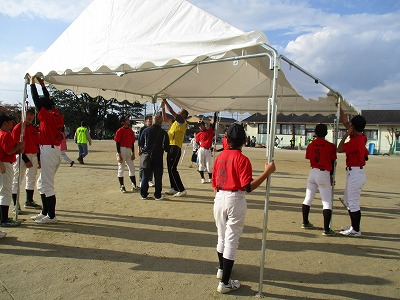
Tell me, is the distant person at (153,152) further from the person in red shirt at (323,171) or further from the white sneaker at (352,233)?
the white sneaker at (352,233)

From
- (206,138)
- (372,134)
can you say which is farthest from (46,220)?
(372,134)

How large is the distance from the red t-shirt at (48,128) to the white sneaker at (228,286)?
3.69 meters

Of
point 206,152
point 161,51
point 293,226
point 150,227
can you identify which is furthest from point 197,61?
point 206,152

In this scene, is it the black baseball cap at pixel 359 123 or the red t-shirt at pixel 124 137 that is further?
the red t-shirt at pixel 124 137

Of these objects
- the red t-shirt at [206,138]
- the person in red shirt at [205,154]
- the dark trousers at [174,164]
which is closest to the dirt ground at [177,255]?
the dark trousers at [174,164]

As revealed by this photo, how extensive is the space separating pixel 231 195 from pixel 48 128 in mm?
3652

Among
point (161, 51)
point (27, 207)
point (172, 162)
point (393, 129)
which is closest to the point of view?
point (161, 51)

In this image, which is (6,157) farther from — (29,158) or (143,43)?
(143,43)

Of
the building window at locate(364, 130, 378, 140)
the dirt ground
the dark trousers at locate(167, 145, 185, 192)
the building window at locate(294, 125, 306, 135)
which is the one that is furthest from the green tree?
the dirt ground

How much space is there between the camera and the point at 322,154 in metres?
5.75

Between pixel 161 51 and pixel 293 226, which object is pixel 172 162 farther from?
pixel 161 51

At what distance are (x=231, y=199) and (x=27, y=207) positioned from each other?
5.20 metres

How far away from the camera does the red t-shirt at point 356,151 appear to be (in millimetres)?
5672

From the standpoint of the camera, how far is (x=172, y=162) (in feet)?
29.1
